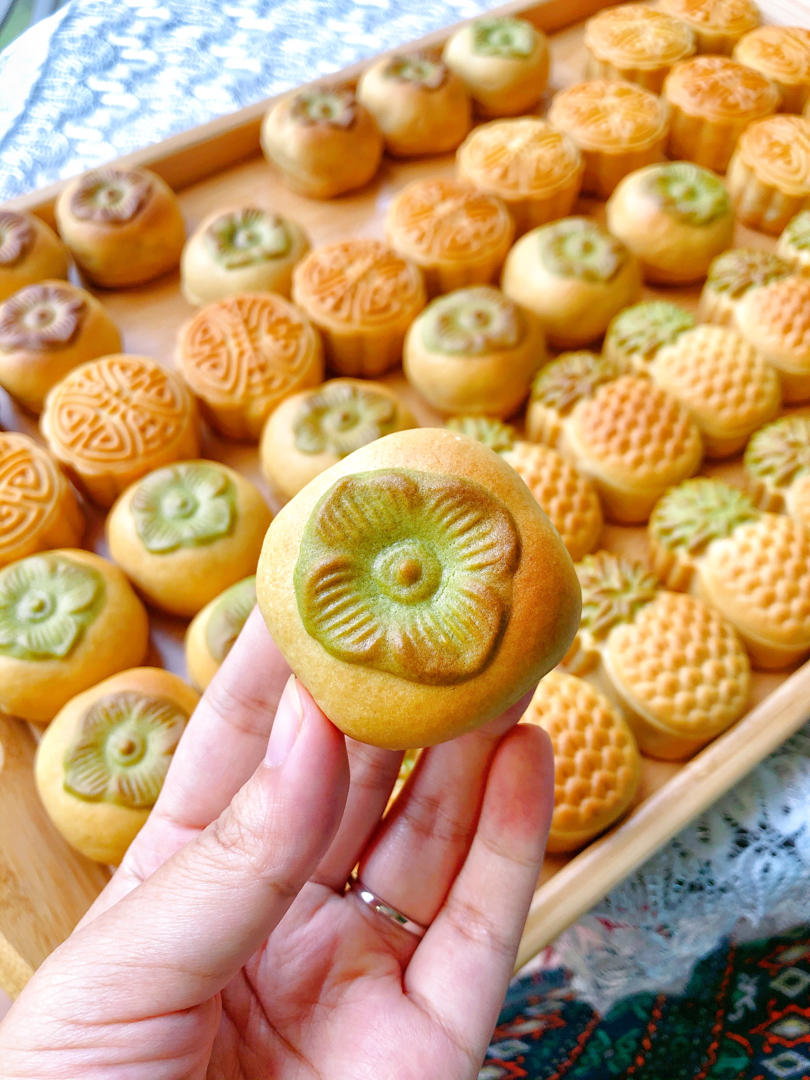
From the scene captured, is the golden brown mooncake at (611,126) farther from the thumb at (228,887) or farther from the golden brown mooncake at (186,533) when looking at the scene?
the thumb at (228,887)

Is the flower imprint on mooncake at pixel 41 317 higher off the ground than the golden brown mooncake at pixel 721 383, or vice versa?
the flower imprint on mooncake at pixel 41 317

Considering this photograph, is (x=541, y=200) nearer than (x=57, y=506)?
No

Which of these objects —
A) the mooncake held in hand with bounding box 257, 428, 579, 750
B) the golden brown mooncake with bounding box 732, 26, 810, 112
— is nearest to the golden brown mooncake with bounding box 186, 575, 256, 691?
the mooncake held in hand with bounding box 257, 428, 579, 750

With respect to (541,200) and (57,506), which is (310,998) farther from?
(541,200)

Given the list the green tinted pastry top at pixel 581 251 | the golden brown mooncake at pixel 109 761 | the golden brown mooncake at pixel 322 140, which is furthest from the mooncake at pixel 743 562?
the golden brown mooncake at pixel 322 140

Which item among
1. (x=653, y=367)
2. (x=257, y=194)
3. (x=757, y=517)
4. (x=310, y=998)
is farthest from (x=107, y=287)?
(x=310, y=998)

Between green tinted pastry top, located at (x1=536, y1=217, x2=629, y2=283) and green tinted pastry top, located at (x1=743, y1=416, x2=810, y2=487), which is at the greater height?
green tinted pastry top, located at (x1=536, y1=217, x2=629, y2=283)

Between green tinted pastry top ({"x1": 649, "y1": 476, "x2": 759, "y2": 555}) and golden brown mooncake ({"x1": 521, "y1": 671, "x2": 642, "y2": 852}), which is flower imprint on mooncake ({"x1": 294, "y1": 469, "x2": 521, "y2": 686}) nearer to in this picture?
golden brown mooncake ({"x1": 521, "y1": 671, "x2": 642, "y2": 852})
